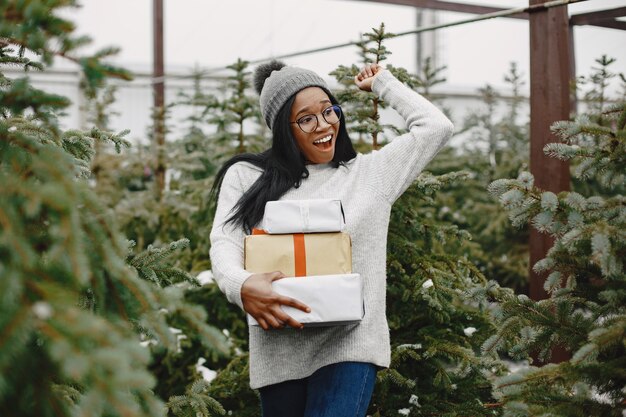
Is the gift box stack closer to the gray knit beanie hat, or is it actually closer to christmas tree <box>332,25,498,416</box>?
the gray knit beanie hat

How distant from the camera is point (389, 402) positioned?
3.13 meters

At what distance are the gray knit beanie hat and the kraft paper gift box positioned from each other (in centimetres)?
62

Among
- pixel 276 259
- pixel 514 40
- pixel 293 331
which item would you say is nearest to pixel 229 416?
pixel 293 331

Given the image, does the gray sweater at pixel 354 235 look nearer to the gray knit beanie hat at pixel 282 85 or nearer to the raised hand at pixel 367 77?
the raised hand at pixel 367 77

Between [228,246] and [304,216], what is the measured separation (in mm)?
341

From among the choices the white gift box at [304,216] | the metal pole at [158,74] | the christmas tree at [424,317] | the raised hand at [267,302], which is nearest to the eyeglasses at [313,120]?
the white gift box at [304,216]

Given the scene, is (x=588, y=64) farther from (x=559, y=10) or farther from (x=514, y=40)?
(x=514, y=40)

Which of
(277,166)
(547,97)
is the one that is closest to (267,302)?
(277,166)

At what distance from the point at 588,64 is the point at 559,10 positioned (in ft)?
7.91

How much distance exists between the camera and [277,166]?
2562 mm

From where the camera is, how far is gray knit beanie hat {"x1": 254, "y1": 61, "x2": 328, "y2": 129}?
8.44ft

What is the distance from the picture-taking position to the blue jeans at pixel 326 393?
7.35 feet

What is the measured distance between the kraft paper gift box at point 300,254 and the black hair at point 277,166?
24 centimetres

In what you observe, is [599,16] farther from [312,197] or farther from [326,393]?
[326,393]
